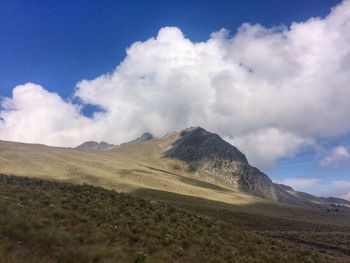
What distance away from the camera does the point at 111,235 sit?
16.6m

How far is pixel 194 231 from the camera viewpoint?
23219 mm

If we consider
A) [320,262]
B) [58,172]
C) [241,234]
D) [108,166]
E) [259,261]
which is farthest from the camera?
[108,166]

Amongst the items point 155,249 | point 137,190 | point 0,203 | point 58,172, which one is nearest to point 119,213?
point 155,249

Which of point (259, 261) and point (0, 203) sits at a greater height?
point (0, 203)

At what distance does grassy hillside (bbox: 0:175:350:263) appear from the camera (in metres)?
12.1

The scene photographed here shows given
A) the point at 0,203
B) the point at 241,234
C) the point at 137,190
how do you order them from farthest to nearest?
the point at 137,190, the point at 241,234, the point at 0,203

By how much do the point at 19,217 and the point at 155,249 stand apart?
6113 mm

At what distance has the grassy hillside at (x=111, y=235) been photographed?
1208 centimetres

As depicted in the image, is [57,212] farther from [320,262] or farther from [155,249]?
[320,262]

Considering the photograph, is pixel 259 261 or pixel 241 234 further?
pixel 241 234

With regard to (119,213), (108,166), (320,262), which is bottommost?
(320,262)

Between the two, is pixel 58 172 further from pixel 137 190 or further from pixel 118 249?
pixel 118 249

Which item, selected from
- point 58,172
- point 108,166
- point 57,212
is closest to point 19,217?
point 57,212

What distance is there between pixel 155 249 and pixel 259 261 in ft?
22.5
